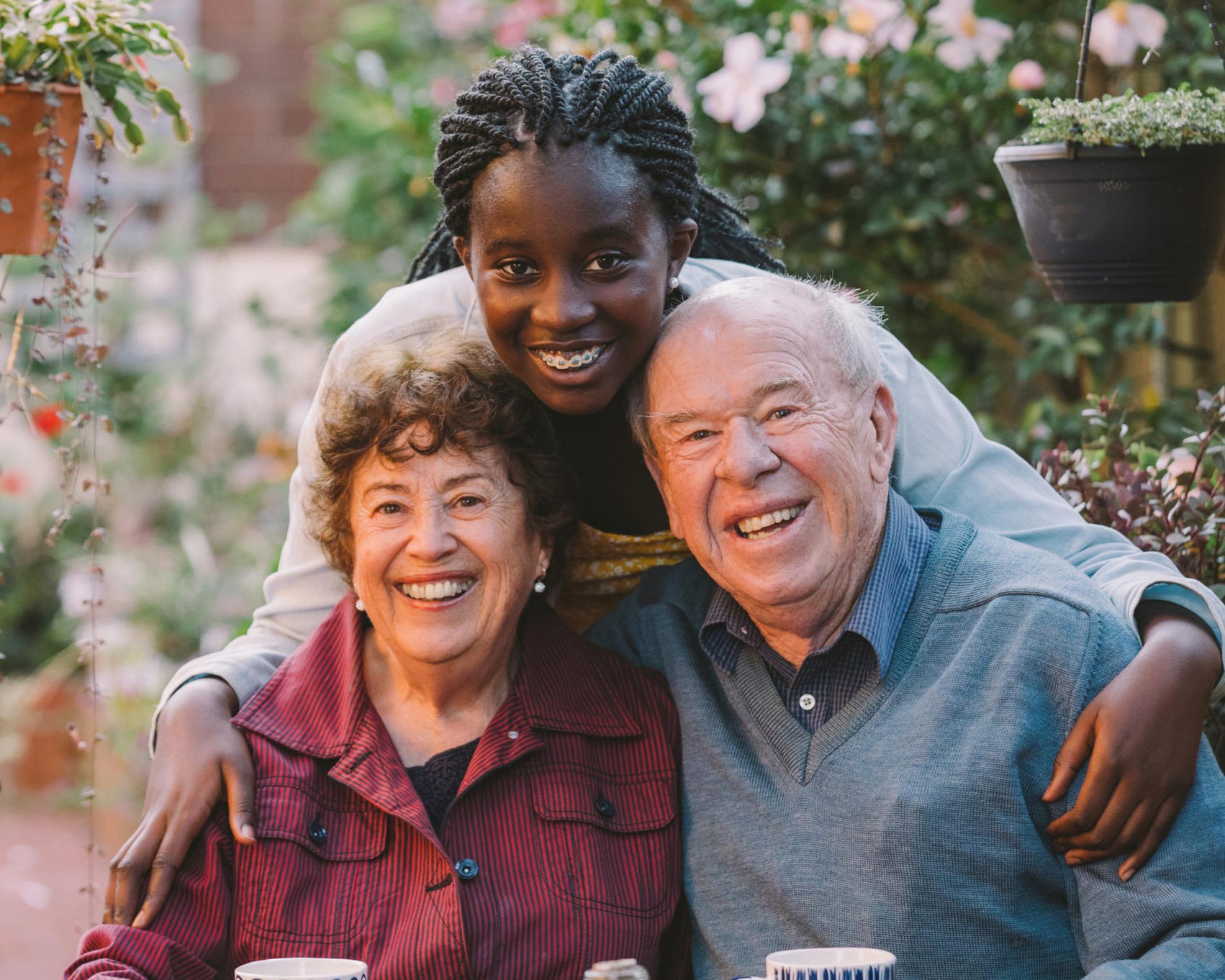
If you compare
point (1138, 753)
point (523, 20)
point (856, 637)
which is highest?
point (523, 20)

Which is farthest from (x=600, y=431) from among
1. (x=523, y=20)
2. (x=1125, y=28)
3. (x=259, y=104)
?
(x=259, y=104)

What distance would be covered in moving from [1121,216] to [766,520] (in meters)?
0.99

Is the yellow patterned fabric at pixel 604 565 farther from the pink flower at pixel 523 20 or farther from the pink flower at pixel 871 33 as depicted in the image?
the pink flower at pixel 523 20

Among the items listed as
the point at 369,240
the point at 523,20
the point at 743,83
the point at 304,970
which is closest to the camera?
the point at 304,970

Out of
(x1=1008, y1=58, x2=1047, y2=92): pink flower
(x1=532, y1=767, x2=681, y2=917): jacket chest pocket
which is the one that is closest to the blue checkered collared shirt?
(x1=532, y1=767, x2=681, y2=917): jacket chest pocket

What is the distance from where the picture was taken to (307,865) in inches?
95.3

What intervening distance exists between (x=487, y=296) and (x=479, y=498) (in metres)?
0.34

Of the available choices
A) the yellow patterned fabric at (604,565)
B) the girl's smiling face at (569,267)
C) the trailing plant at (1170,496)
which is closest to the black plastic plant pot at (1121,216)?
the trailing plant at (1170,496)

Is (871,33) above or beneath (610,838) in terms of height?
above

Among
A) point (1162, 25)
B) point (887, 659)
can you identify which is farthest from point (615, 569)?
point (1162, 25)

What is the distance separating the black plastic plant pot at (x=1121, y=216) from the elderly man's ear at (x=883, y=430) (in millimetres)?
608

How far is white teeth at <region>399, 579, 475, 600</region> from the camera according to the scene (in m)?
2.54

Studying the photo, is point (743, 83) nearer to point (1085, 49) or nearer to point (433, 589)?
point (1085, 49)

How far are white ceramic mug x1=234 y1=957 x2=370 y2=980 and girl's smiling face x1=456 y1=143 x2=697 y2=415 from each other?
3.15 feet
